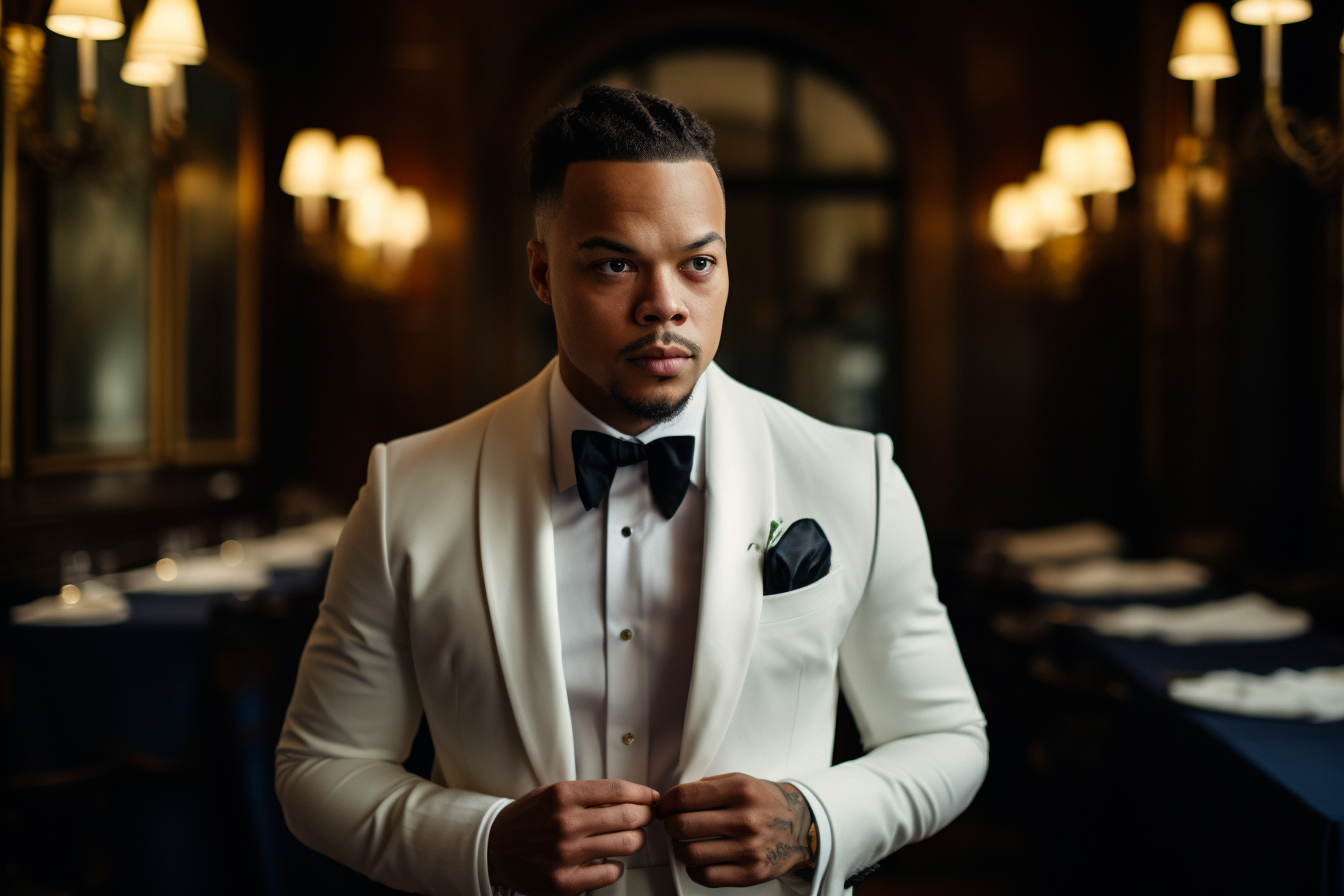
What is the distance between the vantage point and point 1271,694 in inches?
99.2

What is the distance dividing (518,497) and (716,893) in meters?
0.52

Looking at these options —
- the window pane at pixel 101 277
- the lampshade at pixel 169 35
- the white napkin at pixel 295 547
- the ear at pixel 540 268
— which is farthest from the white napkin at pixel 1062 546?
the ear at pixel 540 268

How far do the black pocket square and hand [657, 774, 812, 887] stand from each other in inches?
9.0

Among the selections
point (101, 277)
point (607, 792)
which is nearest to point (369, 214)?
point (101, 277)

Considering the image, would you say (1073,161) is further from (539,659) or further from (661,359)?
(539,659)

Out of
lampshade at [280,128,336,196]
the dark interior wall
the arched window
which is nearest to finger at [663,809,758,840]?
lampshade at [280,128,336,196]

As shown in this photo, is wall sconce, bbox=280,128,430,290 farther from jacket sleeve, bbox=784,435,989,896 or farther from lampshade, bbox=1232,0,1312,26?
jacket sleeve, bbox=784,435,989,896

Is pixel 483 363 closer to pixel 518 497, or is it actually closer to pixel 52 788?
pixel 52 788

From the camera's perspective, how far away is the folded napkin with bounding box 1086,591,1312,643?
3.50 meters

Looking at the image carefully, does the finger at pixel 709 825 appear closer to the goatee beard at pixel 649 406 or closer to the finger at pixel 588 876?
the finger at pixel 588 876

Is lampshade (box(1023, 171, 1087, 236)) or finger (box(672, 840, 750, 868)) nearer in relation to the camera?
finger (box(672, 840, 750, 868))

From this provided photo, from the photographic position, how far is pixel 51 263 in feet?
15.5

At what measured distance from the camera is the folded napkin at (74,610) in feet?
11.4

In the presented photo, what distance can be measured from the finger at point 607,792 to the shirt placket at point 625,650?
12 cm
